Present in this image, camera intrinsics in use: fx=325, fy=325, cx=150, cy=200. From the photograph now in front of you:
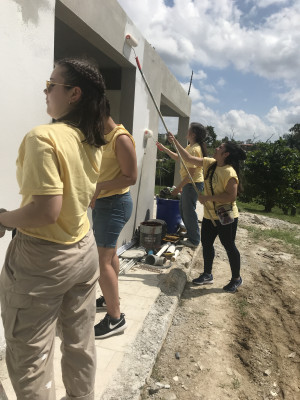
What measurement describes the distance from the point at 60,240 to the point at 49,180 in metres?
0.29

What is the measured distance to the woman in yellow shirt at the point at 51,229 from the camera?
1.22 meters

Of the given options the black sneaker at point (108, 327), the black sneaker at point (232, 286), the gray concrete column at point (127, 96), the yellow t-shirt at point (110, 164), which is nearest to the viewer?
the yellow t-shirt at point (110, 164)

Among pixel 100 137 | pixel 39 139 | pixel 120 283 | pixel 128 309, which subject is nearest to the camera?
pixel 39 139

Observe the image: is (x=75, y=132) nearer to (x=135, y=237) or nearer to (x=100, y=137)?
(x=100, y=137)

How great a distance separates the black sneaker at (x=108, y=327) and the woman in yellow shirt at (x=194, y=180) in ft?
9.60

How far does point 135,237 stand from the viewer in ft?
17.5

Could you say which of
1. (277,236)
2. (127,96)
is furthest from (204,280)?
(277,236)

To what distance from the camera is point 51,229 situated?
4.29 ft

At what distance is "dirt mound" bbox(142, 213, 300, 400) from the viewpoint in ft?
8.08

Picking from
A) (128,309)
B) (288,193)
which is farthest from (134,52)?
(288,193)

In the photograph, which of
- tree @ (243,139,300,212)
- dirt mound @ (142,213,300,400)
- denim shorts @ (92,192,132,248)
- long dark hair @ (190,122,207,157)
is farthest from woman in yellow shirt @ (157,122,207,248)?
tree @ (243,139,300,212)

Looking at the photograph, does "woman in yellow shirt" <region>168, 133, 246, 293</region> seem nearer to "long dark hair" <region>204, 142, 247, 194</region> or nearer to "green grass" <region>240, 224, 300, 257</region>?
"long dark hair" <region>204, 142, 247, 194</region>

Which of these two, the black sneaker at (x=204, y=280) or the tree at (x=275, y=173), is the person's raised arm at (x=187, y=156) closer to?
the black sneaker at (x=204, y=280)

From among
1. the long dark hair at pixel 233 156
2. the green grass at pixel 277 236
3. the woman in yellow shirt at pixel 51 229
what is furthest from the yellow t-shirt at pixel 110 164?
the green grass at pixel 277 236
